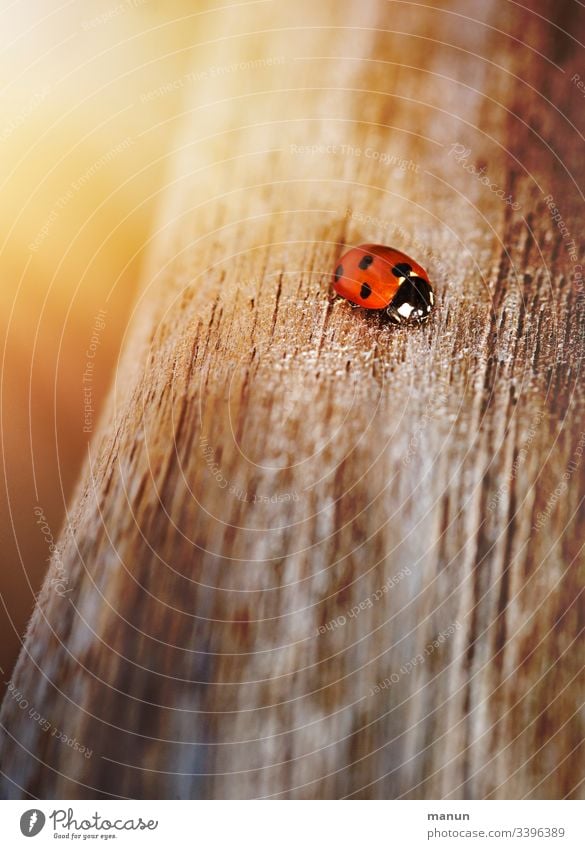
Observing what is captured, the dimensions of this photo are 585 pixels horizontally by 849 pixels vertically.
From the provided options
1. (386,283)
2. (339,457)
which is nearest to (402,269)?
(386,283)

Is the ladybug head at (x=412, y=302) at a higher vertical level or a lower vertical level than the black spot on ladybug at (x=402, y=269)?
lower

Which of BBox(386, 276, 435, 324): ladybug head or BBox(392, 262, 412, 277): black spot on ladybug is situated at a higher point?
BBox(392, 262, 412, 277): black spot on ladybug

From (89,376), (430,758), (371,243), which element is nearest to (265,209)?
(371,243)

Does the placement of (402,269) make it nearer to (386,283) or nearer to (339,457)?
(386,283)
